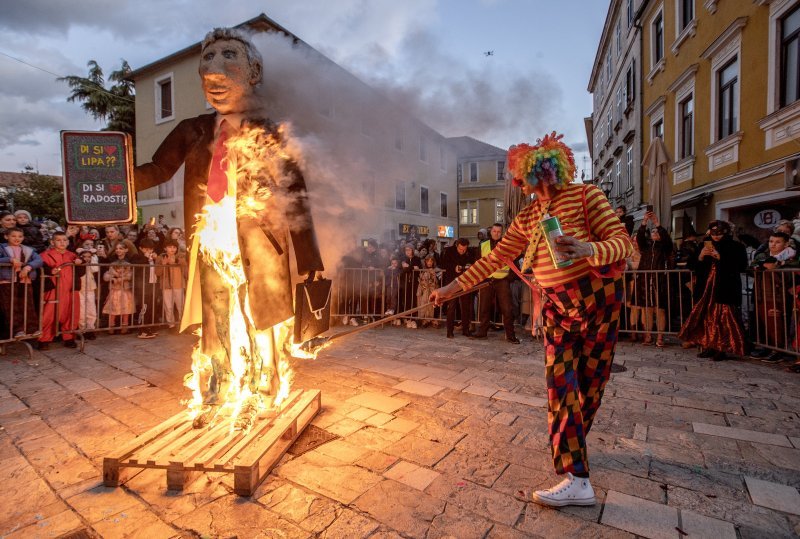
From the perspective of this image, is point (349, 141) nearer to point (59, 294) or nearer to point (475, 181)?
point (59, 294)

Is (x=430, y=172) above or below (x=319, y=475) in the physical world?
above

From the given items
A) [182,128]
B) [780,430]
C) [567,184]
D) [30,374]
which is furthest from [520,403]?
[30,374]

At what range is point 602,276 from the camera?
2381mm

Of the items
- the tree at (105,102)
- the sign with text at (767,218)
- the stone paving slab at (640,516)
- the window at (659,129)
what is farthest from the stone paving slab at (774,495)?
the tree at (105,102)

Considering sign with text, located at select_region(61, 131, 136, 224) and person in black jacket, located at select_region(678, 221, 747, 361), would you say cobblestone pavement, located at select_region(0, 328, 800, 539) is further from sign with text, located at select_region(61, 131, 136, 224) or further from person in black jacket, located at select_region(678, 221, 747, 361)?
sign with text, located at select_region(61, 131, 136, 224)

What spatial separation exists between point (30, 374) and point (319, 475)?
4.55m

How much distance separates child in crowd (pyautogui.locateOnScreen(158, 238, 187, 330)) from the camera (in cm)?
820

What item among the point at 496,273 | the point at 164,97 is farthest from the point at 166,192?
the point at 496,273

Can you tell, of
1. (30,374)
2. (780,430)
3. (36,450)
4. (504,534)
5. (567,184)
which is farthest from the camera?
(30,374)

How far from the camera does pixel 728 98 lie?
11.5 metres

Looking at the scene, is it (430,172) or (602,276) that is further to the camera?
(430,172)

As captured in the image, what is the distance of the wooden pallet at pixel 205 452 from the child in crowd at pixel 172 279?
5.71 meters

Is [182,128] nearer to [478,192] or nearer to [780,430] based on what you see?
[780,430]

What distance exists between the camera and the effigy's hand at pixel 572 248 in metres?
2.13
